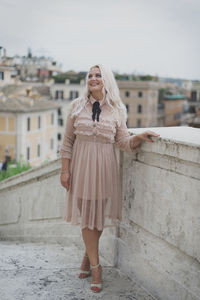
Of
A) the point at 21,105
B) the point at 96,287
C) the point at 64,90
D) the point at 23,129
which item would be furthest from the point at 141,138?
the point at 64,90

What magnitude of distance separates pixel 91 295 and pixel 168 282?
1.82ft

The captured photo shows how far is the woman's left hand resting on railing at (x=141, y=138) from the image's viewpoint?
277 centimetres

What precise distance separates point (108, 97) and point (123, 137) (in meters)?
0.31

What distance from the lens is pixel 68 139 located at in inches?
118

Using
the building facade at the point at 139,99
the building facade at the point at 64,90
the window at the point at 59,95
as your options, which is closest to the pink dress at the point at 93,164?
the building facade at the point at 64,90

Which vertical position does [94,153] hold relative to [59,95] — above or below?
above

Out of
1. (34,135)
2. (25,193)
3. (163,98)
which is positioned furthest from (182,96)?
(25,193)

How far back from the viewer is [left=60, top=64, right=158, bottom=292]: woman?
9.51ft

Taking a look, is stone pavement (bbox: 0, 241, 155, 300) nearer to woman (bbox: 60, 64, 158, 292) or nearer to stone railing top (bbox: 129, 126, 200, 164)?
woman (bbox: 60, 64, 158, 292)

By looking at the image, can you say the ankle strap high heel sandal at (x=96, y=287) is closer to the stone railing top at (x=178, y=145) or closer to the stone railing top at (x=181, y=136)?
the stone railing top at (x=178, y=145)

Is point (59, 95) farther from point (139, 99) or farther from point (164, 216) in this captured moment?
point (164, 216)

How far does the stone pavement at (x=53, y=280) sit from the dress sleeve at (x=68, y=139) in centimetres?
93

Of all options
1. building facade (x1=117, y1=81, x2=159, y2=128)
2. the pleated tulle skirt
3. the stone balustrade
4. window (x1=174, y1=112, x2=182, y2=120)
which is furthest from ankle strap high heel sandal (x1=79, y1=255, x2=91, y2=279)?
window (x1=174, y1=112, x2=182, y2=120)

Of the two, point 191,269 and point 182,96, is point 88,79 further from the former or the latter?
point 182,96
